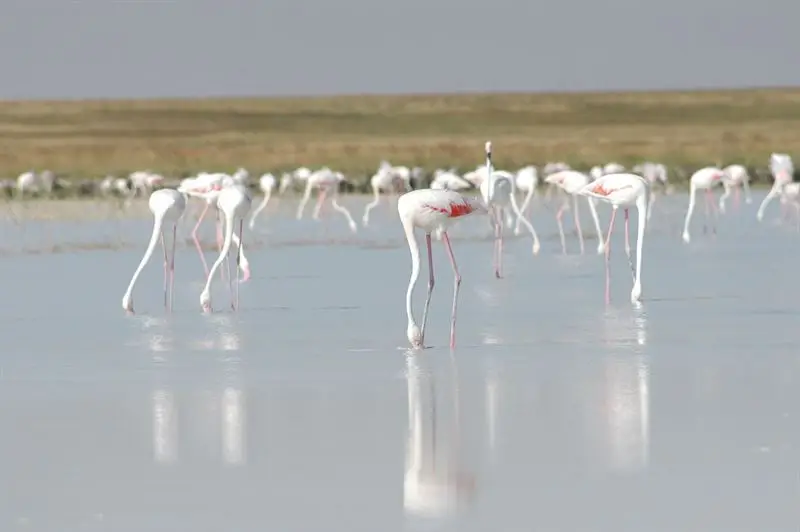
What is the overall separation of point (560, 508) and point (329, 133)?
67351mm

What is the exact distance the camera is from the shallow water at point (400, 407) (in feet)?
18.1

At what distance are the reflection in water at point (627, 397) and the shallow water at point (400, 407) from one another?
0.8 inches

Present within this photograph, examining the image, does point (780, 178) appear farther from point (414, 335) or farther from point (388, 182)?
point (414, 335)

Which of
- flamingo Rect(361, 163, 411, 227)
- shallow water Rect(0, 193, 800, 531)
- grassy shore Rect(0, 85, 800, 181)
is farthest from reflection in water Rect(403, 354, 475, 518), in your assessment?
grassy shore Rect(0, 85, 800, 181)

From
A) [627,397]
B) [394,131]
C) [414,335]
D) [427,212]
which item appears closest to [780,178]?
[427,212]

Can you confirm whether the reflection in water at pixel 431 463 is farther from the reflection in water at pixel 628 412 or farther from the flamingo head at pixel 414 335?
the flamingo head at pixel 414 335

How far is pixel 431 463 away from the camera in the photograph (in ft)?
20.3

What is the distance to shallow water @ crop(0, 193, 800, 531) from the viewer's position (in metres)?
5.51

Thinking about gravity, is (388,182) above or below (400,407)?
above

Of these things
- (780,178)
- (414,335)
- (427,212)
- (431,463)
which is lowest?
(431,463)

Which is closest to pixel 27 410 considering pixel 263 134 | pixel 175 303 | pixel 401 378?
pixel 401 378

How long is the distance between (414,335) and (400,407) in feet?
6.18

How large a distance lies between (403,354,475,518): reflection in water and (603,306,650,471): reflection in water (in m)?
0.54

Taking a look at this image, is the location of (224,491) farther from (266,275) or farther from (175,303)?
(266,275)
